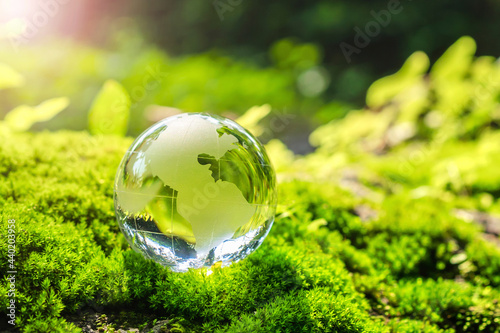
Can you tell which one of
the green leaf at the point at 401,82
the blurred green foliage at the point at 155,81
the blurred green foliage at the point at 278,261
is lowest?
the blurred green foliage at the point at 278,261

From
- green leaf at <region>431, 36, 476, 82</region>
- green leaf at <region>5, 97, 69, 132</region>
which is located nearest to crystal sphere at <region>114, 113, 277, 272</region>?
green leaf at <region>5, 97, 69, 132</region>

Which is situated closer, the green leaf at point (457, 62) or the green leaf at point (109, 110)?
the green leaf at point (109, 110)

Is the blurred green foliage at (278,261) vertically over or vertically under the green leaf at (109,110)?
under

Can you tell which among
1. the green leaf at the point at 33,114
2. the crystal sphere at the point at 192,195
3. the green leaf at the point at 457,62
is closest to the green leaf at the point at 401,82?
the green leaf at the point at 457,62

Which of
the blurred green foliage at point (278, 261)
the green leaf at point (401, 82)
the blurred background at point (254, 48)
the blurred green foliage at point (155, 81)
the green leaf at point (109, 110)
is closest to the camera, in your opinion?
the blurred green foliage at point (278, 261)

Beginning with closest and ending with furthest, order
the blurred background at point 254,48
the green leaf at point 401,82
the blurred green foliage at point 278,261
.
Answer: the blurred green foliage at point 278,261 < the green leaf at point 401,82 < the blurred background at point 254,48

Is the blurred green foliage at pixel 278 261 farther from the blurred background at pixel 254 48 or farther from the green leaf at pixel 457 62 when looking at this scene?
the blurred background at pixel 254 48

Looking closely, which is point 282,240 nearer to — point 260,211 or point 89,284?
point 260,211

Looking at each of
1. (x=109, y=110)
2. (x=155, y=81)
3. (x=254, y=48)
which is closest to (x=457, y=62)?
(x=155, y=81)
